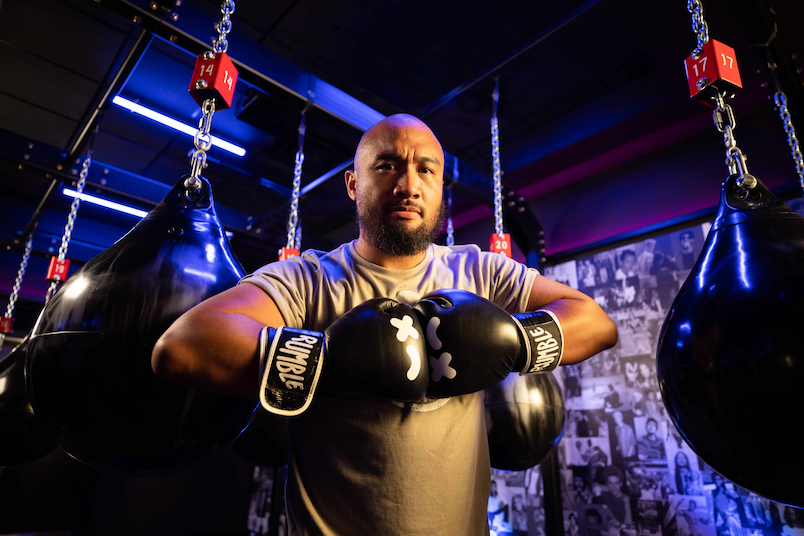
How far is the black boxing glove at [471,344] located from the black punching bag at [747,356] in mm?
347

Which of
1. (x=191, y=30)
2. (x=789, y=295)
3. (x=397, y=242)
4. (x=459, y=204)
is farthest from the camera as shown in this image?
(x=459, y=204)

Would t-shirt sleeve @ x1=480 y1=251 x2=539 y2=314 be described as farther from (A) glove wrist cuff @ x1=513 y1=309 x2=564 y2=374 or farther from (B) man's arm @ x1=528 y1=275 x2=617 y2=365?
(A) glove wrist cuff @ x1=513 y1=309 x2=564 y2=374

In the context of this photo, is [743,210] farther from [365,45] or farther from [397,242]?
[365,45]

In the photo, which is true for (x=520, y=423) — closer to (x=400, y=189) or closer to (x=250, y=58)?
(x=400, y=189)

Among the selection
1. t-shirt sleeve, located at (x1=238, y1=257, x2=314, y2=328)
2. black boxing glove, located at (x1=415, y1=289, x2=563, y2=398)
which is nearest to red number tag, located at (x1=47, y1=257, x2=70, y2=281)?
t-shirt sleeve, located at (x1=238, y1=257, x2=314, y2=328)

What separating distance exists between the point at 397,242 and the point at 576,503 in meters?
3.05

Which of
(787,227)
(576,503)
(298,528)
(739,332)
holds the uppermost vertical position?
(787,227)

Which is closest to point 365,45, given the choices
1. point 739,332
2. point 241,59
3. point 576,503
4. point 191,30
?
point 241,59

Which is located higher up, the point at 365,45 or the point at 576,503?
the point at 365,45

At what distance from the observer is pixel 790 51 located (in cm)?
198

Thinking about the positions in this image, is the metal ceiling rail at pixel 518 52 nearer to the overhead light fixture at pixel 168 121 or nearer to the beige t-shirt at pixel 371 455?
the overhead light fixture at pixel 168 121

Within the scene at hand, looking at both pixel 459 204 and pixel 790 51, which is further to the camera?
pixel 459 204

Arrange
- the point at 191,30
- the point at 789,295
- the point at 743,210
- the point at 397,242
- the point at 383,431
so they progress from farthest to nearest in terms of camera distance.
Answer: the point at 191,30
the point at 397,242
the point at 743,210
the point at 383,431
the point at 789,295

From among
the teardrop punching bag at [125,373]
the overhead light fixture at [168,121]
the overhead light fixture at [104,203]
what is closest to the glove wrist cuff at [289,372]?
the teardrop punching bag at [125,373]
